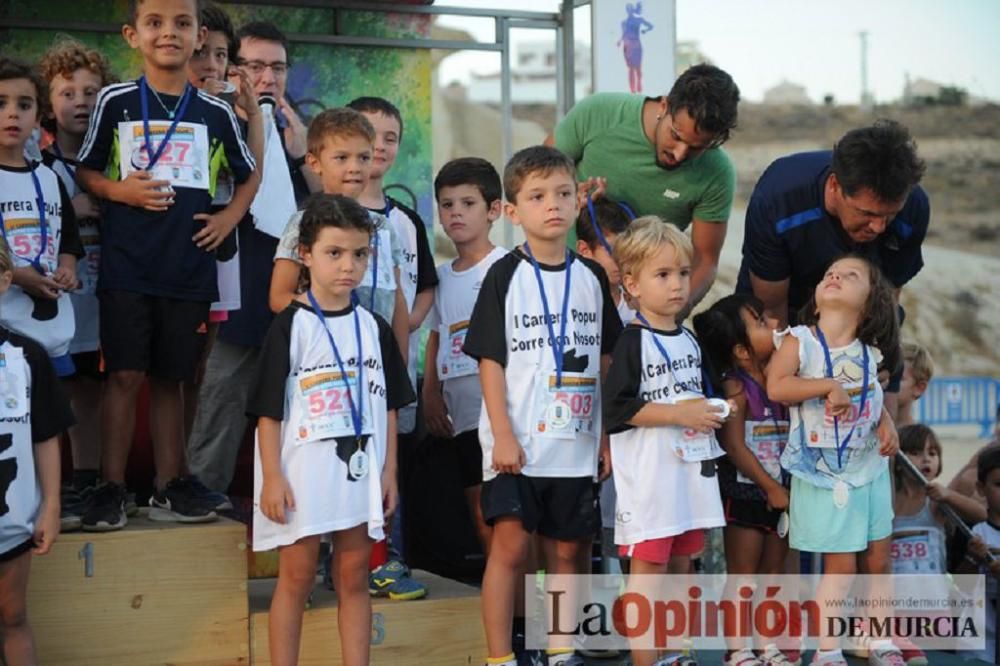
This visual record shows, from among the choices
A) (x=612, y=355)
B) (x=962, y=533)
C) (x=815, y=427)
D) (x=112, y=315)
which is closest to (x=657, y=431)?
(x=612, y=355)

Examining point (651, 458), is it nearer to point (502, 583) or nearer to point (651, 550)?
point (651, 550)

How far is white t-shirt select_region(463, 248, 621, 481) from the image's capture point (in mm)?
4574

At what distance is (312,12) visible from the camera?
6797 millimetres

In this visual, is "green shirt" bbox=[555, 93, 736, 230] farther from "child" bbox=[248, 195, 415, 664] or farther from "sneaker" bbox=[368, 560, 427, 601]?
"sneaker" bbox=[368, 560, 427, 601]

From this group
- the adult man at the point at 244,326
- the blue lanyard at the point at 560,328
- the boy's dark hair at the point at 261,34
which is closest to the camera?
the blue lanyard at the point at 560,328

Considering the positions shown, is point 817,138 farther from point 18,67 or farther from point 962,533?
point 18,67

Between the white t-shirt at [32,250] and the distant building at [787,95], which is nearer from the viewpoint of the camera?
the white t-shirt at [32,250]

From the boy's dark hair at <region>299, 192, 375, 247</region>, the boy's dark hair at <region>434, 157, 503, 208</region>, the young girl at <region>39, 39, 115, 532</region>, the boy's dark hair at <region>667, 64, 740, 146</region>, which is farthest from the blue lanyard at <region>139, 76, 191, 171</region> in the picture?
the boy's dark hair at <region>667, 64, 740, 146</region>

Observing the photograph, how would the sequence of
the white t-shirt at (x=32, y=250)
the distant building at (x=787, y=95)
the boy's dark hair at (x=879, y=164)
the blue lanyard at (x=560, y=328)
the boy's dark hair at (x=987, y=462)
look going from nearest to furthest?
the white t-shirt at (x=32, y=250), the blue lanyard at (x=560, y=328), the boy's dark hair at (x=879, y=164), the boy's dark hair at (x=987, y=462), the distant building at (x=787, y=95)

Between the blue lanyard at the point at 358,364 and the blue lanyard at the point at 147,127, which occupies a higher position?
the blue lanyard at the point at 147,127

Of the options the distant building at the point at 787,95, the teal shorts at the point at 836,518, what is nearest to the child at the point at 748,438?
the teal shorts at the point at 836,518

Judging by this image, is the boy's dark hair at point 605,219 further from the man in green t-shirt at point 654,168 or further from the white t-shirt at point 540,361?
the white t-shirt at point 540,361

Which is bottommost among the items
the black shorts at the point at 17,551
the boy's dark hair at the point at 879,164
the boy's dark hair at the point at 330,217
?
the black shorts at the point at 17,551

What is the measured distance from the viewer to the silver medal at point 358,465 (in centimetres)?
424
